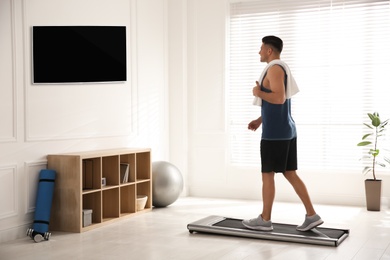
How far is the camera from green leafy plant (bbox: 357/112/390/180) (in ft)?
19.3

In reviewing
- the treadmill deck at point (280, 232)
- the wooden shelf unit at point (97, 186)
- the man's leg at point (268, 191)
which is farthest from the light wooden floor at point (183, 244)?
the man's leg at point (268, 191)

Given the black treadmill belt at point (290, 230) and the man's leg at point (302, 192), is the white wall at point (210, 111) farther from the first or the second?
the man's leg at point (302, 192)

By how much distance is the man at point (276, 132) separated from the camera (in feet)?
14.8

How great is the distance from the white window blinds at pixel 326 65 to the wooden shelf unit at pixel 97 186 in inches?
61.6

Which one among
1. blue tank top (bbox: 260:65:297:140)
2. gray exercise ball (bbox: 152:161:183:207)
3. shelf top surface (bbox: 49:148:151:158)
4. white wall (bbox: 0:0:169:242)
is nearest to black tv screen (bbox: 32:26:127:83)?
white wall (bbox: 0:0:169:242)

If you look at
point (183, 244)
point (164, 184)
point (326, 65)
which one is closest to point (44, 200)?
point (183, 244)

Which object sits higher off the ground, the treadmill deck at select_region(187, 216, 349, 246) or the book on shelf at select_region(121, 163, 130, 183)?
the book on shelf at select_region(121, 163, 130, 183)

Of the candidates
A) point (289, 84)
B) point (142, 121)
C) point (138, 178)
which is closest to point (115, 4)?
point (142, 121)

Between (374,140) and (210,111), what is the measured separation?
76.6 inches

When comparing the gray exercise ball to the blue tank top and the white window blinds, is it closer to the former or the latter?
the white window blinds

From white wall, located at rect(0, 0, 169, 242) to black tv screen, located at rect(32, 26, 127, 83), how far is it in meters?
0.09

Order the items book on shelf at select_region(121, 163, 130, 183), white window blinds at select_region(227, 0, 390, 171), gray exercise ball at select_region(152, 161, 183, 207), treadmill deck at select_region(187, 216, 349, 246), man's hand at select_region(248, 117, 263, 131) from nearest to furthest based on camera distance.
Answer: treadmill deck at select_region(187, 216, 349, 246)
man's hand at select_region(248, 117, 263, 131)
book on shelf at select_region(121, 163, 130, 183)
gray exercise ball at select_region(152, 161, 183, 207)
white window blinds at select_region(227, 0, 390, 171)

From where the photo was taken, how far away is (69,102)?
5309 millimetres

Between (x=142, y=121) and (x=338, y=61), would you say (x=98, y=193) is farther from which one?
(x=338, y=61)
